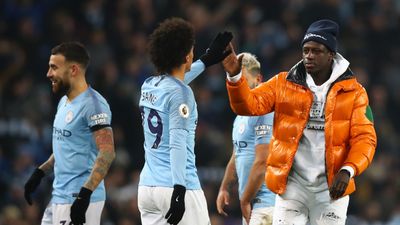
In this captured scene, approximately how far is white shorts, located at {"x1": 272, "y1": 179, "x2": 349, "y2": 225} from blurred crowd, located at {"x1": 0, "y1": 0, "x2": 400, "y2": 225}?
5.56 metres

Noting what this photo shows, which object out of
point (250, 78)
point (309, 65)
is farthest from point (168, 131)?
point (250, 78)

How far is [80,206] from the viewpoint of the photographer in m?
7.40

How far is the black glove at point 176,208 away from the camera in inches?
269

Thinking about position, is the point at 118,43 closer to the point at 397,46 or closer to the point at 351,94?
the point at 397,46

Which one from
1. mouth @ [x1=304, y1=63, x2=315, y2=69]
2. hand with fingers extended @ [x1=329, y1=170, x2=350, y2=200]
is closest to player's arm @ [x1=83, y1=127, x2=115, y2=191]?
mouth @ [x1=304, y1=63, x2=315, y2=69]

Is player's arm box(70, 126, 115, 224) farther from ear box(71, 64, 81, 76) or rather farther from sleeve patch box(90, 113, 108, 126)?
ear box(71, 64, 81, 76)

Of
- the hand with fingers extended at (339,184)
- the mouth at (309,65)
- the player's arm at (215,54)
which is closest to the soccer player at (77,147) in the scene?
the player's arm at (215,54)

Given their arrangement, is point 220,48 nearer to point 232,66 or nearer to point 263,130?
point 232,66

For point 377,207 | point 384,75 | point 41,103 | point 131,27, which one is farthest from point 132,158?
point 384,75

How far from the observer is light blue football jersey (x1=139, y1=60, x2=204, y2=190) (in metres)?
6.99

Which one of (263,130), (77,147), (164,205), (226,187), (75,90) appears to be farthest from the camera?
(226,187)

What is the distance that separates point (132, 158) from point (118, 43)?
211 cm

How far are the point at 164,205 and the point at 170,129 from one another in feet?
1.78

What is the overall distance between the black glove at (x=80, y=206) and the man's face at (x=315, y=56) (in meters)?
1.86
